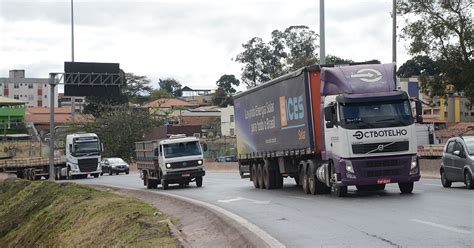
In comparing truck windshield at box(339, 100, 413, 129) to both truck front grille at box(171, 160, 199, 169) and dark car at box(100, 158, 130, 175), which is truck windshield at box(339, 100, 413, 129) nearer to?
truck front grille at box(171, 160, 199, 169)

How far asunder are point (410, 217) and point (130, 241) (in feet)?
19.2

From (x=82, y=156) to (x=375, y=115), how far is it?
135 feet

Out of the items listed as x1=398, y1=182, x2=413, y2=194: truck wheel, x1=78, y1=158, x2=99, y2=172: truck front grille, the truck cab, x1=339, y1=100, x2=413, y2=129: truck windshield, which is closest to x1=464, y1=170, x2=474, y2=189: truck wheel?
x1=398, y1=182, x2=413, y2=194: truck wheel

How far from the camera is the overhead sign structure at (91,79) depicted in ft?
173

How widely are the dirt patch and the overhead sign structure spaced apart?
31.4 meters

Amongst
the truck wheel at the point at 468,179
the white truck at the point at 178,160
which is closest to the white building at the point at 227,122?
the white truck at the point at 178,160

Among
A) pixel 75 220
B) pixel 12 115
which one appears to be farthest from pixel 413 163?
pixel 12 115

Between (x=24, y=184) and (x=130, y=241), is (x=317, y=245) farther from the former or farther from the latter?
(x=24, y=184)

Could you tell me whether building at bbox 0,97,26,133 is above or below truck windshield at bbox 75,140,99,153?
above

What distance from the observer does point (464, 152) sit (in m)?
23.1

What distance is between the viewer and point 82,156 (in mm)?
57875

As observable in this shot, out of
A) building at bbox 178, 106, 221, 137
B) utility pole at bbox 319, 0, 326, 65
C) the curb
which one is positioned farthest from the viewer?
building at bbox 178, 106, 221, 137

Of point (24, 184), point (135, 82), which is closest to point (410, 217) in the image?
point (24, 184)

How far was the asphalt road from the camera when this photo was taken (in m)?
11.8
